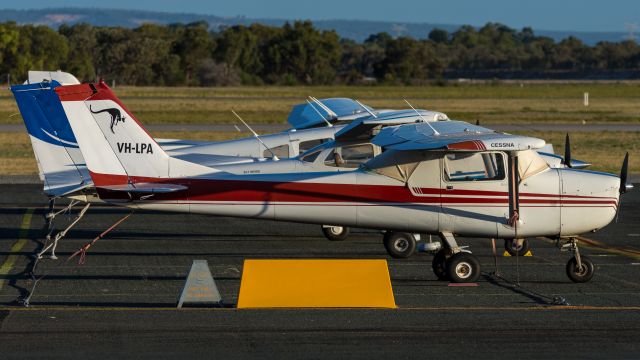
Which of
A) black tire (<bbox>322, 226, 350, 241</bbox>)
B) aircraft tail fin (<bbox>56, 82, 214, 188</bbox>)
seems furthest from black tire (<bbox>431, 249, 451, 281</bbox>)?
black tire (<bbox>322, 226, 350, 241</bbox>)

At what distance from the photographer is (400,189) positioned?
49.9 feet

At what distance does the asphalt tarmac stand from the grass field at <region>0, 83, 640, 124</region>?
33311mm

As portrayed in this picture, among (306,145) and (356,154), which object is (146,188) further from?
(306,145)

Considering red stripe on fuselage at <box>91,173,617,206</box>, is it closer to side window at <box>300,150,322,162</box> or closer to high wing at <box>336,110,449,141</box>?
side window at <box>300,150,322,162</box>

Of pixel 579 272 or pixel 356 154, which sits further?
pixel 356 154

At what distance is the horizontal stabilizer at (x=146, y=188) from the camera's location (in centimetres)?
1519

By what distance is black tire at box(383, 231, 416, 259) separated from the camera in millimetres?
17125

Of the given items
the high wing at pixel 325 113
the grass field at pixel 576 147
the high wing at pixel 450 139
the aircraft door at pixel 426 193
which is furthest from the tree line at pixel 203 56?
the aircraft door at pixel 426 193

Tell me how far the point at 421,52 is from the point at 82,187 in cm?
11335

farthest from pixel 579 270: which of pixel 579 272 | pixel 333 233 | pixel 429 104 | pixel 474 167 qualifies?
pixel 429 104

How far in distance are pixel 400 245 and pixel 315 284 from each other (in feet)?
12.4

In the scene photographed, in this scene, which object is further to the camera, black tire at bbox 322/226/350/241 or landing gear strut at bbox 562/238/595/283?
black tire at bbox 322/226/350/241
